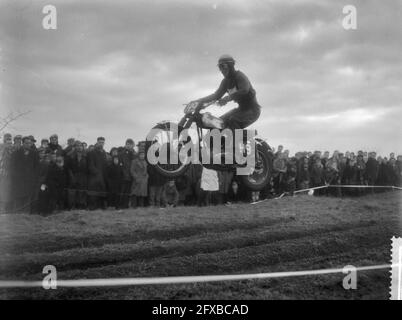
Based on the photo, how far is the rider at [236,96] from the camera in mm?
8375

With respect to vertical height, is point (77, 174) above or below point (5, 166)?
below

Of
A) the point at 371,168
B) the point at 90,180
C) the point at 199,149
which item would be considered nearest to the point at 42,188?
the point at 90,180

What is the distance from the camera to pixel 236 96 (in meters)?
8.48

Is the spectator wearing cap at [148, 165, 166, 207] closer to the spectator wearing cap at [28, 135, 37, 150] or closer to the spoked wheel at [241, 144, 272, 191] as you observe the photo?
the spectator wearing cap at [28, 135, 37, 150]

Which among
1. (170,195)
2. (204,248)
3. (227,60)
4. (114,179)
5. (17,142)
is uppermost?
(227,60)

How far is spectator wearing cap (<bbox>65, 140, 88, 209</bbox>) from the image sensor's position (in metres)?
11.2

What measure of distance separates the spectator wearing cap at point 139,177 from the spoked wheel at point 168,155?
295cm

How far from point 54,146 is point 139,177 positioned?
6.25 feet

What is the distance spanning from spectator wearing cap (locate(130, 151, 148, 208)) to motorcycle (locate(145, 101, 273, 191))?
2889 millimetres

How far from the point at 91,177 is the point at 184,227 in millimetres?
2312

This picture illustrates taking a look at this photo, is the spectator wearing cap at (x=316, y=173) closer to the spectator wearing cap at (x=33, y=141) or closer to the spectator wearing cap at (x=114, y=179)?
the spectator wearing cap at (x=114, y=179)

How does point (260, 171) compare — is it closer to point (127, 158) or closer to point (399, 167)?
point (127, 158)

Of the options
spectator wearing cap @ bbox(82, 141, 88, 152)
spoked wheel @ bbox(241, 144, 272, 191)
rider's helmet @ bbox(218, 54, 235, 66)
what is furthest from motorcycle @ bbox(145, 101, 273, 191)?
spectator wearing cap @ bbox(82, 141, 88, 152)
